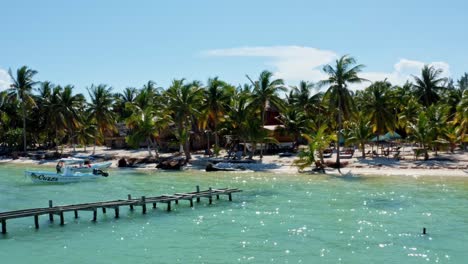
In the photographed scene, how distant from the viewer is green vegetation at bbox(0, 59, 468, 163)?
47562mm

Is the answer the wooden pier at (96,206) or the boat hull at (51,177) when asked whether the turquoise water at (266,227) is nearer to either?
the wooden pier at (96,206)

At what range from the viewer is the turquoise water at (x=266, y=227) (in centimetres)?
1923

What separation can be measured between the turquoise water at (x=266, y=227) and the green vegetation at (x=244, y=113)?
36.5ft

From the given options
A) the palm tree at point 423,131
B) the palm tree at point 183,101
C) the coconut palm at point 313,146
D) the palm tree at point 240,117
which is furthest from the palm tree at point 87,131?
the palm tree at point 423,131

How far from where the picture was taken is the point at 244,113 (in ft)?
175

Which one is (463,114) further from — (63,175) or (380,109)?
(63,175)

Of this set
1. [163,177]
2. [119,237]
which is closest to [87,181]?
[163,177]

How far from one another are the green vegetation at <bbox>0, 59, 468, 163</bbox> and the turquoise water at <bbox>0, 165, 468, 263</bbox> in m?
11.1

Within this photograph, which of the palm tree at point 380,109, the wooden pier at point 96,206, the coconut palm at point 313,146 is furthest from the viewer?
the palm tree at point 380,109

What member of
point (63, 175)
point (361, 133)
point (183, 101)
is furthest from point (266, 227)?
point (183, 101)

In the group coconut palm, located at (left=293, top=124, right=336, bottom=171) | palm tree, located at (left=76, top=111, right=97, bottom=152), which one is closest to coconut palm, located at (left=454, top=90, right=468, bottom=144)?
coconut palm, located at (left=293, top=124, right=336, bottom=171)

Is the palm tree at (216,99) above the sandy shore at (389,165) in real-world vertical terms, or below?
above

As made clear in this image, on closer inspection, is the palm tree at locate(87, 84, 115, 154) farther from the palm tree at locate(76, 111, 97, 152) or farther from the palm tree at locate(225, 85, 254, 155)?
the palm tree at locate(225, 85, 254, 155)

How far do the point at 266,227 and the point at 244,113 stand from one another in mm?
29984
